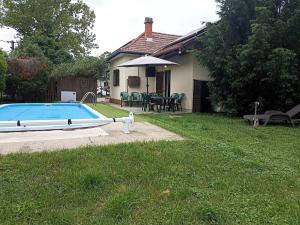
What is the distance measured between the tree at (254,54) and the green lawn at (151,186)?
236 inches

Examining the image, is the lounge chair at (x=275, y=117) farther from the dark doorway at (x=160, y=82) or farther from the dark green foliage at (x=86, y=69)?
the dark green foliage at (x=86, y=69)

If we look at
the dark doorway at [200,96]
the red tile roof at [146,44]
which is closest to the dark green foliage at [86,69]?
the red tile roof at [146,44]

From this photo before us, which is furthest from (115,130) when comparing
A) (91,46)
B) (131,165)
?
(91,46)

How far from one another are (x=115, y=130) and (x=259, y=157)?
3.34 meters

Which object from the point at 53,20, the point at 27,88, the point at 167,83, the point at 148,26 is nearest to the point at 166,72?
the point at 167,83

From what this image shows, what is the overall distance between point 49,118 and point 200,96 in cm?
688

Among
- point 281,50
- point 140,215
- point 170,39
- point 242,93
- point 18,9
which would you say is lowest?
point 140,215

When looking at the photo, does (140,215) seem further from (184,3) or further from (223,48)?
(184,3)

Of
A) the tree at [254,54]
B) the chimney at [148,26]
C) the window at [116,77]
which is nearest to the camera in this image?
the tree at [254,54]

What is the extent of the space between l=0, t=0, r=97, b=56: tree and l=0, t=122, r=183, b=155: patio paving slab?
29.8 metres

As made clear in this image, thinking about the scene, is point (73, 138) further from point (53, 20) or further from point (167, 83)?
point (53, 20)

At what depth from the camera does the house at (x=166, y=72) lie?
48.4 ft

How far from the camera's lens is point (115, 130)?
7.50 metres

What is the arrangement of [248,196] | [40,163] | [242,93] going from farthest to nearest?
[242,93]
[40,163]
[248,196]
